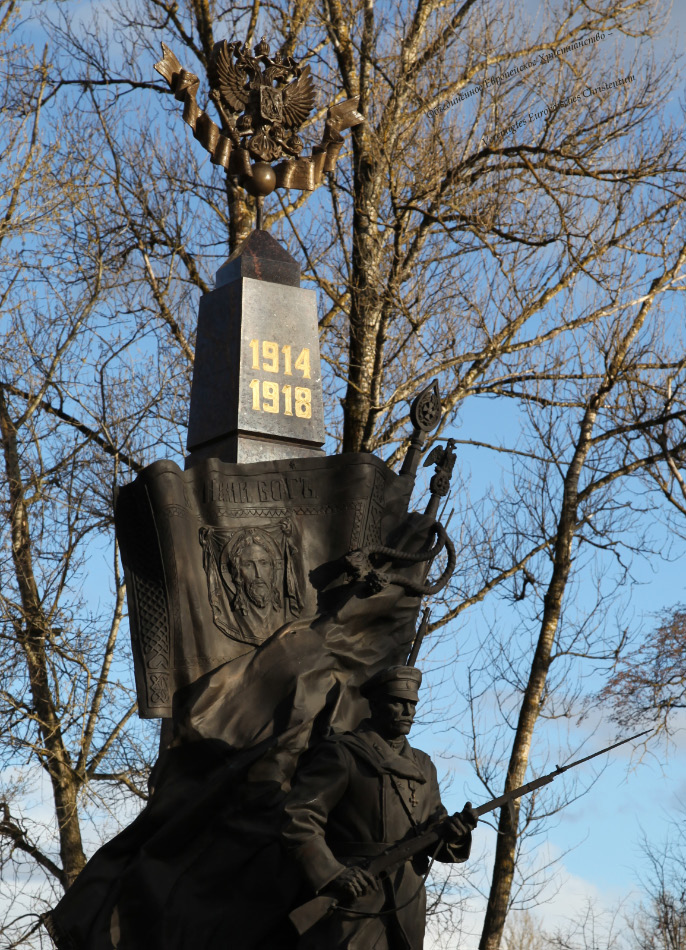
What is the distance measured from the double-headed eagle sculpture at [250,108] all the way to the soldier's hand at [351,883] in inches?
176

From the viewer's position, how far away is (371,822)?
7.03m

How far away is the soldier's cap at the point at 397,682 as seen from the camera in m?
7.17

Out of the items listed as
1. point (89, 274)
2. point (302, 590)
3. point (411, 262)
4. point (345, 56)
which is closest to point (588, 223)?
point (411, 262)

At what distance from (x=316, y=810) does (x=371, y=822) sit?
32 cm

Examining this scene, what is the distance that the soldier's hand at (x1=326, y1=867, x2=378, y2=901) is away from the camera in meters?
6.68

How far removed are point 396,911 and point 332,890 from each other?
472 mm

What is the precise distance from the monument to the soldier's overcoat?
0.02 m

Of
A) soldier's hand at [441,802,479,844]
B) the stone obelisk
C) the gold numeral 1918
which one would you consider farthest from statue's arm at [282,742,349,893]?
the gold numeral 1918

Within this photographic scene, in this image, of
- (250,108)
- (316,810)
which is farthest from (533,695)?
(316,810)

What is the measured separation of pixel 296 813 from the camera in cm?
676

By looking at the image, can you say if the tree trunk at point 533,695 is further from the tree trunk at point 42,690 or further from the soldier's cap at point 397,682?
the soldier's cap at point 397,682

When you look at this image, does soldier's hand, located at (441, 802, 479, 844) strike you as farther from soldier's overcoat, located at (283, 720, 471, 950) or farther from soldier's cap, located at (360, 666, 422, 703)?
soldier's cap, located at (360, 666, 422, 703)

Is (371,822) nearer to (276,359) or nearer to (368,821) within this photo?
(368,821)

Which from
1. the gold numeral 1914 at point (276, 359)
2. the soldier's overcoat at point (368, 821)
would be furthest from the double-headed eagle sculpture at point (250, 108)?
the soldier's overcoat at point (368, 821)
